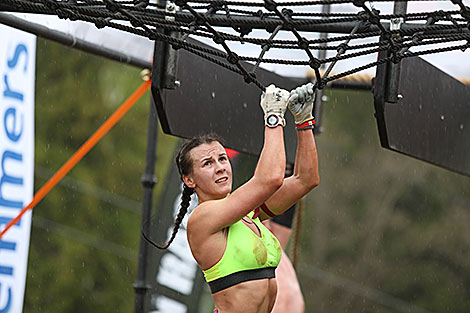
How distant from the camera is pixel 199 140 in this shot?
3.38m

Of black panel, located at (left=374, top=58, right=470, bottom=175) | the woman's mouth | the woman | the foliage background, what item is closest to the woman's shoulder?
the woman

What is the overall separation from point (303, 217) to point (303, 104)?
12663mm

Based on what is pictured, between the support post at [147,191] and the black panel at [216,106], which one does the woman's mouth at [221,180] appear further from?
the support post at [147,191]

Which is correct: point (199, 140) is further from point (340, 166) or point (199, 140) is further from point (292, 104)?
point (340, 166)

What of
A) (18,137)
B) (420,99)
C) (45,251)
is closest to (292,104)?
(420,99)

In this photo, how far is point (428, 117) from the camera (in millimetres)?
4016

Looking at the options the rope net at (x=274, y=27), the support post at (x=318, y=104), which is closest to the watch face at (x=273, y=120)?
the rope net at (x=274, y=27)

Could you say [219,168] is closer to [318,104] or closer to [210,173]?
[210,173]

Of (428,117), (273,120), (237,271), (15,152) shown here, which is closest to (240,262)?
(237,271)

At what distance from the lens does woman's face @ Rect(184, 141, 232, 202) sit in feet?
10.9

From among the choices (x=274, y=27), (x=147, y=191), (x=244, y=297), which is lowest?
(x=244, y=297)

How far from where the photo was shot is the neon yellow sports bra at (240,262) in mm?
3217

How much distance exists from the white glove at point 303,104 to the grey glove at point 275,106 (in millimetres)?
91

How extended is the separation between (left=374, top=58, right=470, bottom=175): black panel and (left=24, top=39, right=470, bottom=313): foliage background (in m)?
10.8
